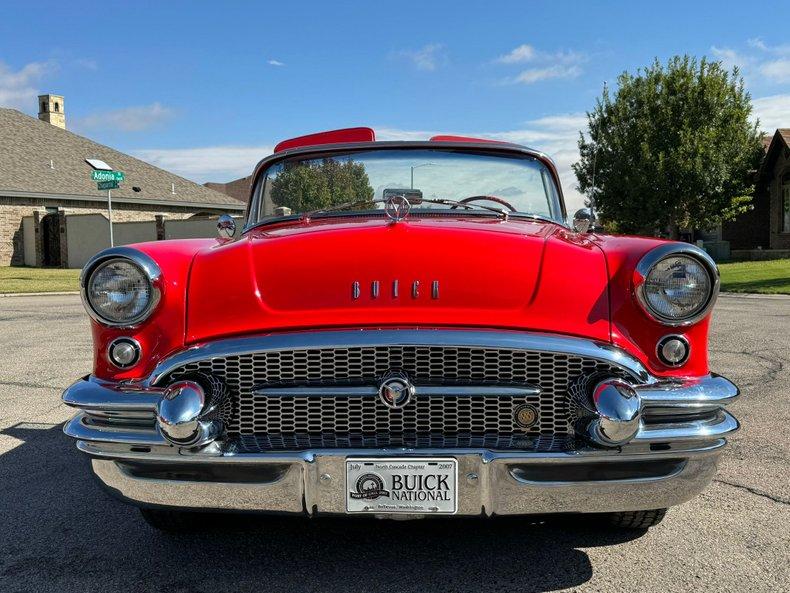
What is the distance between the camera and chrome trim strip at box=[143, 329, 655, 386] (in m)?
2.19

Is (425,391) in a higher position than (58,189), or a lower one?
lower

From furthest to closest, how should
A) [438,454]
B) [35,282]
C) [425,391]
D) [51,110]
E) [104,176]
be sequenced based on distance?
[51,110] → [35,282] → [104,176] → [425,391] → [438,454]

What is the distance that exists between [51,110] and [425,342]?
3539 centimetres

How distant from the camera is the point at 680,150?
80.5 ft

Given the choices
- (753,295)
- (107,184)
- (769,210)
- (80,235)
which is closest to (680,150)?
(769,210)

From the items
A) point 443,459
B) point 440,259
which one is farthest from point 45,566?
point 440,259

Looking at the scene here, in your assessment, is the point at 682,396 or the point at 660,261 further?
the point at 660,261

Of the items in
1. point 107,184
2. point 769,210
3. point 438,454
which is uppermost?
point 107,184

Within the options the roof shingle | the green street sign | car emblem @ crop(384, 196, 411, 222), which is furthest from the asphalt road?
Result: the roof shingle

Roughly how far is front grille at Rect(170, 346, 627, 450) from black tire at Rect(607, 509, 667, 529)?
2.00 feet

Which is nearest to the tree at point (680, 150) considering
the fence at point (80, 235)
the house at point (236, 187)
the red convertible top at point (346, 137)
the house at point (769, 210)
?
the house at point (769, 210)

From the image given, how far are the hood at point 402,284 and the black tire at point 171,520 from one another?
0.71m

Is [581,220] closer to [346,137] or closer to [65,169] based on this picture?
[346,137]

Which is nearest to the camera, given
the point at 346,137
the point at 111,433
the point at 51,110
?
the point at 111,433
